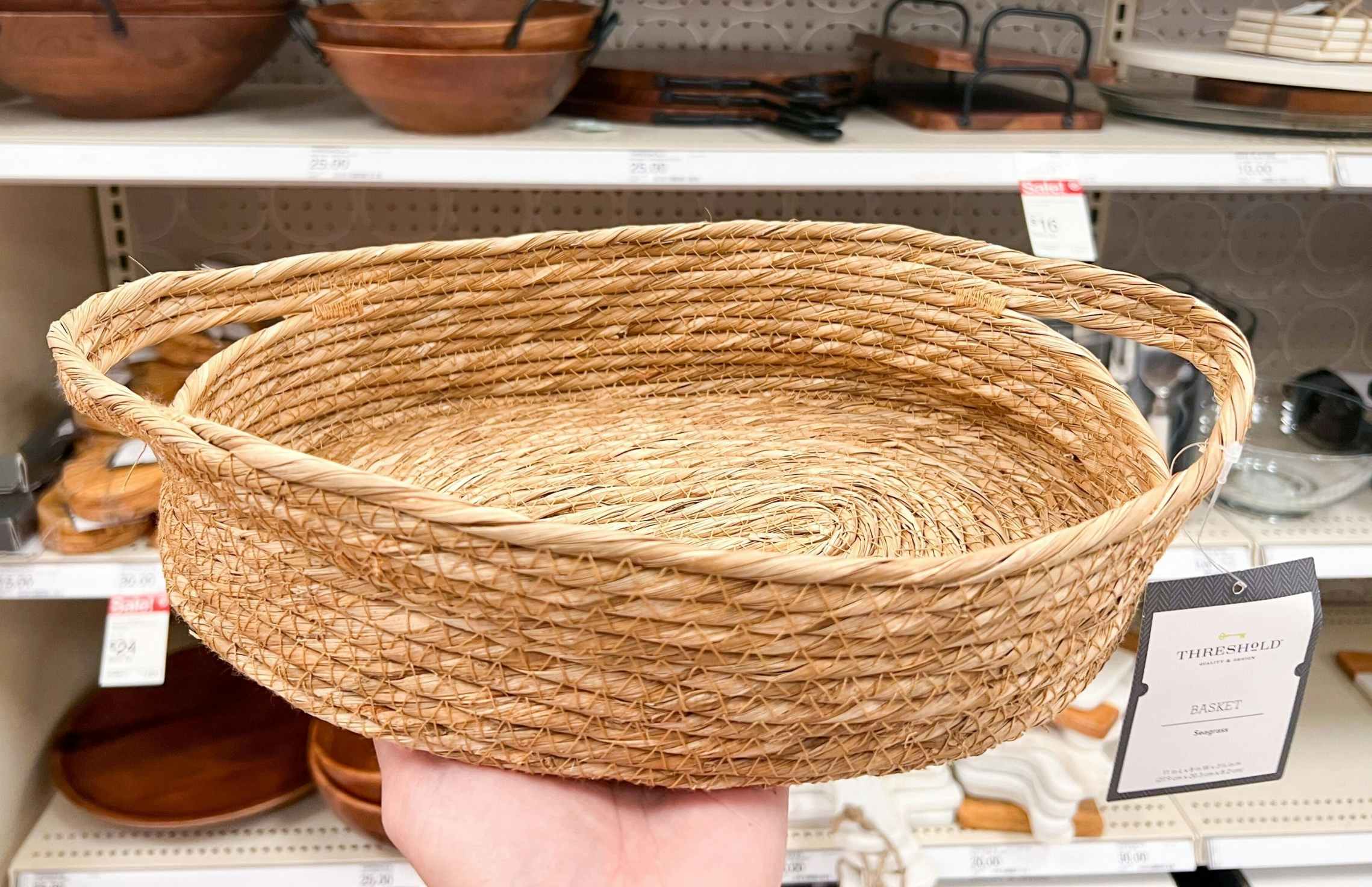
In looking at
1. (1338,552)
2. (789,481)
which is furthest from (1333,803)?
(789,481)

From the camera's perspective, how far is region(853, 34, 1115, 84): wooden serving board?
3.44 ft

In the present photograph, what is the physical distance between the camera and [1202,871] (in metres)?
1.39

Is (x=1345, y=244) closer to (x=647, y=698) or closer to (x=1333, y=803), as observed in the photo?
(x=1333, y=803)

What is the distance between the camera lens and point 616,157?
0.96 meters

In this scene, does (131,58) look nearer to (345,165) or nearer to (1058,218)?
(345,165)

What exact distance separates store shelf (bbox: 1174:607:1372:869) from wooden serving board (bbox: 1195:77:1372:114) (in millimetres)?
705

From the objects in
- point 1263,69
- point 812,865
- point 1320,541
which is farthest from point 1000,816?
point 1263,69

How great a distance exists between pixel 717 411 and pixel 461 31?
40 centimetres

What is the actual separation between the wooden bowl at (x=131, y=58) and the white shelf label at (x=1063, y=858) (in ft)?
3.51

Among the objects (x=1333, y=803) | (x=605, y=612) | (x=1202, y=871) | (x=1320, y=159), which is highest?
(x=1320, y=159)

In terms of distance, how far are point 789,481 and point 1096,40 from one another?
841 mm

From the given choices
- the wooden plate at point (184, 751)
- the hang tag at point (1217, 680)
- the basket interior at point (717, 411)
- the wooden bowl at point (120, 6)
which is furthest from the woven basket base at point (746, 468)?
the wooden plate at point (184, 751)

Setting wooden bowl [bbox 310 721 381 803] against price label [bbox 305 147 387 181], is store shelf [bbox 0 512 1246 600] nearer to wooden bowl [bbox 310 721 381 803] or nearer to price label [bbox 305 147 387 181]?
wooden bowl [bbox 310 721 381 803]

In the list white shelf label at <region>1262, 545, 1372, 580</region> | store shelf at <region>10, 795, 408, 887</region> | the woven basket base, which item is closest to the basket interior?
the woven basket base
